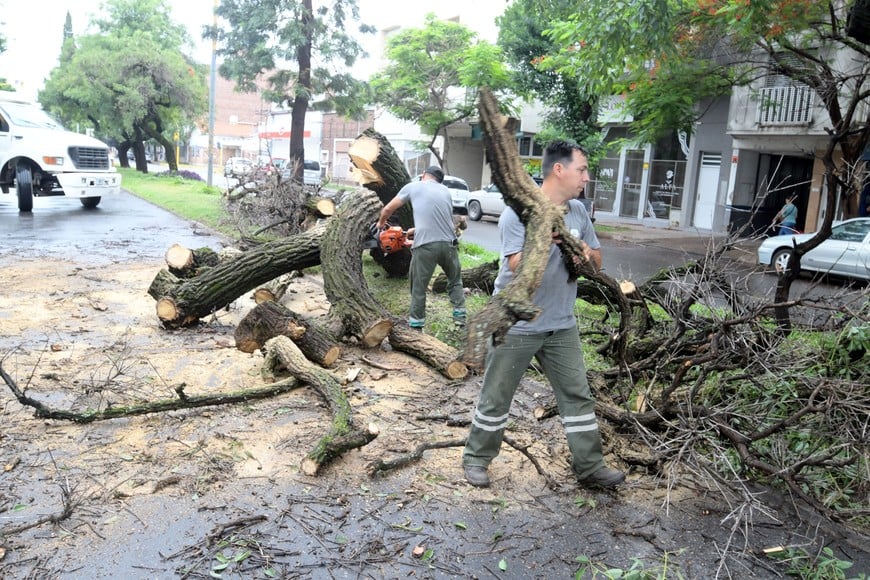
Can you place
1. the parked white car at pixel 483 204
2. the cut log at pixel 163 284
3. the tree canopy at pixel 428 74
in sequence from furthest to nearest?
the tree canopy at pixel 428 74
the parked white car at pixel 483 204
the cut log at pixel 163 284

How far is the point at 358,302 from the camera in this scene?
643cm

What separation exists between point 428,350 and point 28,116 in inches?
629

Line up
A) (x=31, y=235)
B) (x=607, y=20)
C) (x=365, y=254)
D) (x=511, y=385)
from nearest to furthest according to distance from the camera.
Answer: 1. (x=511, y=385)
2. (x=607, y=20)
3. (x=365, y=254)
4. (x=31, y=235)

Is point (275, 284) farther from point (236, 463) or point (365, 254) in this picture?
point (236, 463)

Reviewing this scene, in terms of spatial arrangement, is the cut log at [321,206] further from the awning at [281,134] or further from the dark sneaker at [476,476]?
the awning at [281,134]

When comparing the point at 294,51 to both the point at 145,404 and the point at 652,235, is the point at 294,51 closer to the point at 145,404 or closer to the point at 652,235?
the point at 652,235

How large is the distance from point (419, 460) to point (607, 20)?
617cm


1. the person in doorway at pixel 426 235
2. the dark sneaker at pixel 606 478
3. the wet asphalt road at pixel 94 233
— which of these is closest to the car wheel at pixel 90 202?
the wet asphalt road at pixel 94 233

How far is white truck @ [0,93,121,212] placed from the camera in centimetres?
1652

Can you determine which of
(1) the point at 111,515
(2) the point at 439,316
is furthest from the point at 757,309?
(2) the point at 439,316

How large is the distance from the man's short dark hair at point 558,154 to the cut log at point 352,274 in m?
2.80

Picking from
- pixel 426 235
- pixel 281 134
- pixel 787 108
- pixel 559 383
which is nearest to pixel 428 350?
pixel 426 235

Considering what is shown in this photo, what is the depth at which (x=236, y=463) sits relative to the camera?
4.00m

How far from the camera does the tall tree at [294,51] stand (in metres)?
23.9
